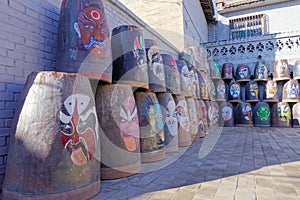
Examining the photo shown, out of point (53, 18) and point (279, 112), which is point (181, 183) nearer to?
point (53, 18)

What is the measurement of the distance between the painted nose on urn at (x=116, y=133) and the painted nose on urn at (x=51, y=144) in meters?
0.43

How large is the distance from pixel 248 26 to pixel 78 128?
10.7 meters

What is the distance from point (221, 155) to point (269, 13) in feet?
30.2

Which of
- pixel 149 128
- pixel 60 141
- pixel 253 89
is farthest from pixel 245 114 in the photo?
pixel 60 141

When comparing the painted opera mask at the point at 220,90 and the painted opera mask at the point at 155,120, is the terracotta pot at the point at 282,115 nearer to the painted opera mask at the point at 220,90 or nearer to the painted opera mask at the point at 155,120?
the painted opera mask at the point at 220,90

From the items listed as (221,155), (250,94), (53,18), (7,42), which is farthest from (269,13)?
(7,42)

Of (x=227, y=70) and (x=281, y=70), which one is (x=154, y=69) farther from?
(x=281, y=70)

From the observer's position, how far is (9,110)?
1.97 metres

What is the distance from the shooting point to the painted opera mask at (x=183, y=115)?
3836 millimetres

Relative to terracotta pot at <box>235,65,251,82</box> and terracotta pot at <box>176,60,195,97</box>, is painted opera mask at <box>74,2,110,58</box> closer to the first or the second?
terracotta pot at <box>176,60,195,97</box>

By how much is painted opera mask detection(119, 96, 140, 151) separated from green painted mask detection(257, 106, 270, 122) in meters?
6.32

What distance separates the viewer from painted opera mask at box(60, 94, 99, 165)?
1.65m

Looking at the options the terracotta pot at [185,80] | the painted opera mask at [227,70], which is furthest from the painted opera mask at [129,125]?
the painted opera mask at [227,70]

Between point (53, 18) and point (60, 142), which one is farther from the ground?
point (53, 18)
